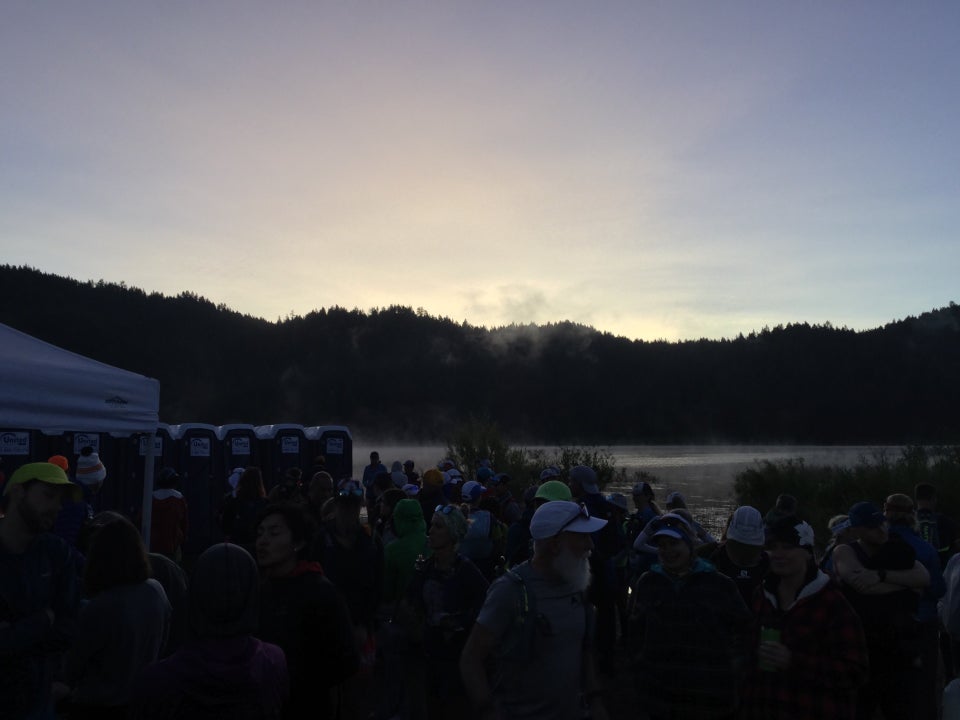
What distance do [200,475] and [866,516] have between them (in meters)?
15.0

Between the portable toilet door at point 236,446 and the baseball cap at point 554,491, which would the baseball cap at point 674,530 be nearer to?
the baseball cap at point 554,491

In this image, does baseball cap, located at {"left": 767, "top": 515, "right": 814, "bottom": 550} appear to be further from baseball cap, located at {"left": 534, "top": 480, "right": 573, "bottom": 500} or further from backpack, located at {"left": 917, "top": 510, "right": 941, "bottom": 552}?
backpack, located at {"left": 917, "top": 510, "right": 941, "bottom": 552}

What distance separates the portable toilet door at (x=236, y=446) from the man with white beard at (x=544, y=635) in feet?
48.3

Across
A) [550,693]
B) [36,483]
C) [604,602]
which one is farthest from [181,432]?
[550,693]

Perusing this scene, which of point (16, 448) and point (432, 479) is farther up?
point (16, 448)

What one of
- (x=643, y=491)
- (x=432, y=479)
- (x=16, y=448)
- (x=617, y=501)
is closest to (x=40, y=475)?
(x=617, y=501)

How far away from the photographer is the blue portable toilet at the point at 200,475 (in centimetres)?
1645

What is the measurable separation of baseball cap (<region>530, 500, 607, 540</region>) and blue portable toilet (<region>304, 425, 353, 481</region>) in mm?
14704

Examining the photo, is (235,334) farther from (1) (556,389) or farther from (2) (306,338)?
(1) (556,389)

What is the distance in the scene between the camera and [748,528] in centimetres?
438

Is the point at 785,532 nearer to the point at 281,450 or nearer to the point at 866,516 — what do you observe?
the point at 866,516

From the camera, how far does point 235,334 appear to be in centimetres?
11600

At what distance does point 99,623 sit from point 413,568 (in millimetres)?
2797

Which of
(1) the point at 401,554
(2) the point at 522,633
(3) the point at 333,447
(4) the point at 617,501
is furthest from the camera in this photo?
(3) the point at 333,447
